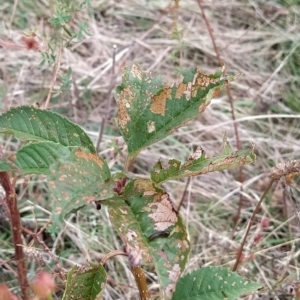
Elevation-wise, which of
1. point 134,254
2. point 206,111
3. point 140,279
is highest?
point 134,254

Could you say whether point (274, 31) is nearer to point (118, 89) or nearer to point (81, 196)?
point (118, 89)

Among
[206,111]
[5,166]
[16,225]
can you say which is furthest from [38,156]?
[206,111]

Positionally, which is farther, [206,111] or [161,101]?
[206,111]

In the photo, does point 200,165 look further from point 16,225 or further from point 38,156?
point 16,225

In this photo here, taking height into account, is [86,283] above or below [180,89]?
below

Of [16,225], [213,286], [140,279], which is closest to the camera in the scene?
[140,279]

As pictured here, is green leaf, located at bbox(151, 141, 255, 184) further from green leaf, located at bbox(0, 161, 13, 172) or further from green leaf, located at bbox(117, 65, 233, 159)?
green leaf, located at bbox(0, 161, 13, 172)
